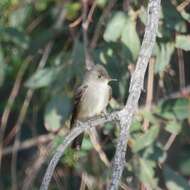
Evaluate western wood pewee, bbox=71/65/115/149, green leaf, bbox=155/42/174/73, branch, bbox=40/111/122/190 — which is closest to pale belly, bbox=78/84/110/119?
western wood pewee, bbox=71/65/115/149

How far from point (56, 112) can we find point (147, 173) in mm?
724

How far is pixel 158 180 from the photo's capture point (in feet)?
16.7

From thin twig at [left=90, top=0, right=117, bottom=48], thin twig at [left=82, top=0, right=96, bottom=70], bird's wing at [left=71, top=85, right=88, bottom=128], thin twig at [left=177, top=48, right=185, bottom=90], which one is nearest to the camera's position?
thin twig at [left=82, top=0, right=96, bottom=70]

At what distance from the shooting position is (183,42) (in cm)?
500

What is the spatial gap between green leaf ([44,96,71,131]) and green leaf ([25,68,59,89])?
113 millimetres

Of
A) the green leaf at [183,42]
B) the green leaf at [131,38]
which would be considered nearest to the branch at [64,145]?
the green leaf at [131,38]

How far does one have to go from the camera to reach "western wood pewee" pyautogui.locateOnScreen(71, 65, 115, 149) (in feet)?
17.6

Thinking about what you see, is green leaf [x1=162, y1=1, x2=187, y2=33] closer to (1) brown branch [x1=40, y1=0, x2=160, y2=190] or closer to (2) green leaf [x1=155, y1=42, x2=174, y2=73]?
(2) green leaf [x1=155, y1=42, x2=174, y2=73]

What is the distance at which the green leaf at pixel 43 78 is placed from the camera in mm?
5410

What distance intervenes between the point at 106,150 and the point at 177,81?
684 millimetres

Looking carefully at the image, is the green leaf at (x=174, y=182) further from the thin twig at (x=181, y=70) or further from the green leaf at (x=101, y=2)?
the green leaf at (x=101, y=2)

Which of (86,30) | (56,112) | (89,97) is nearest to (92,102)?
(89,97)

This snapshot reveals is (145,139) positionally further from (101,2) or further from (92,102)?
(101,2)

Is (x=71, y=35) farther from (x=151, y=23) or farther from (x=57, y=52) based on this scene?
(x=151, y=23)
